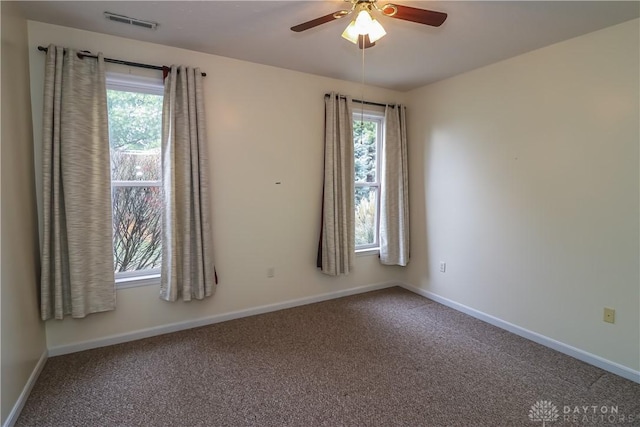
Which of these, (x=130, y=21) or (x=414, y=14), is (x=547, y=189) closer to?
(x=414, y=14)

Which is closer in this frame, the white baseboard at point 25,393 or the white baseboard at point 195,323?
the white baseboard at point 25,393

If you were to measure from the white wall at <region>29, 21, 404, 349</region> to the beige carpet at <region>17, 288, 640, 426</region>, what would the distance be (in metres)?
0.26

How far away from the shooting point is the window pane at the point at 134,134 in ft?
8.90

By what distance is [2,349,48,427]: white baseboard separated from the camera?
1.80 m

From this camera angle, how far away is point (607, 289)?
2414 mm

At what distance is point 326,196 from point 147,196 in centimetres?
173

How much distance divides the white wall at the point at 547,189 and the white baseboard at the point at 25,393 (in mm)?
3670

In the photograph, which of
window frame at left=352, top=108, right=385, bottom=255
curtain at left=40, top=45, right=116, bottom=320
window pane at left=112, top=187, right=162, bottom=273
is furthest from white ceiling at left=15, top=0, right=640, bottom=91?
window pane at left=112, top=187, right=162, bottom=273

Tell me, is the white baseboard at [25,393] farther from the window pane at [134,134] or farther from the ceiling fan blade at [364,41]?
the ceiling fan blade at [364,41]

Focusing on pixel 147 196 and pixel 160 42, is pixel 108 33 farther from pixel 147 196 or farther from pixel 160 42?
pixel 147 196
